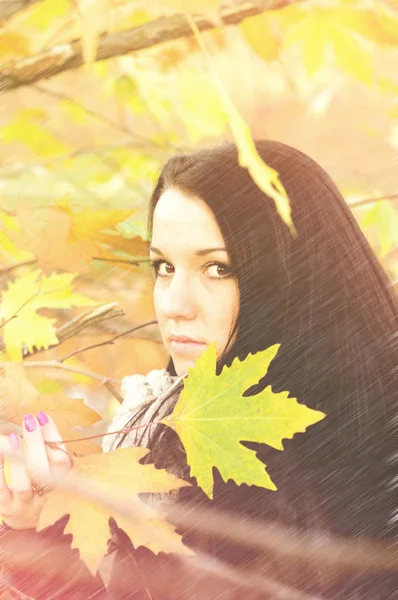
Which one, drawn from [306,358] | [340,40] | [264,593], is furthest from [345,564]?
[340,40]

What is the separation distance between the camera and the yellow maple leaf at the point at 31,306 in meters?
0.63

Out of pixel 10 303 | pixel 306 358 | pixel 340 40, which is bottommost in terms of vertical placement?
pixel 306 358

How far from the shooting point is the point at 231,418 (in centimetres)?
57

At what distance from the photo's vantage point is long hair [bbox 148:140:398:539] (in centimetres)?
59

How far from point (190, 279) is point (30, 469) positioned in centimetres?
22

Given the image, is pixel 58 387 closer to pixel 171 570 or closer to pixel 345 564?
pixel 171 570

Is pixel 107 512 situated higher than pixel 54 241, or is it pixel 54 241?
pixel 54 241

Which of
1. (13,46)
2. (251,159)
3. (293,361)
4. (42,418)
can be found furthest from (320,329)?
A: (13,46)

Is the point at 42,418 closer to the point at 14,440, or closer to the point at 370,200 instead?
the point at 14,440

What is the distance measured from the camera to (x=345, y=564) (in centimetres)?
59

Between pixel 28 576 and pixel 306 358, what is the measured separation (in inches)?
12.7

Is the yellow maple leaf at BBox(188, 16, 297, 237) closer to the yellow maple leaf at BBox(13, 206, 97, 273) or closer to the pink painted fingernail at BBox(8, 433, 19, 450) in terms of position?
the yellow maple leaf at BBox(13, 206, 97, 273)

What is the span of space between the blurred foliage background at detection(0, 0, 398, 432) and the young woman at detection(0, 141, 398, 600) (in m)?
0.03

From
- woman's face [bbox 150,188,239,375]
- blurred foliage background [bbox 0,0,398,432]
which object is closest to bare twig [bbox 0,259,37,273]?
blurred foliage background [bbox 0,0,398,432]
